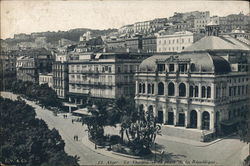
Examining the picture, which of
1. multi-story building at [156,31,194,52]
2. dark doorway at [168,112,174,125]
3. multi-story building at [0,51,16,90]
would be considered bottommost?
dark doorway at [168,112,174,125]

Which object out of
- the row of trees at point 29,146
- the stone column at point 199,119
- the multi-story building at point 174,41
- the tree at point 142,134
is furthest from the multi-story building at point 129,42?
the row of trees at point 29,146

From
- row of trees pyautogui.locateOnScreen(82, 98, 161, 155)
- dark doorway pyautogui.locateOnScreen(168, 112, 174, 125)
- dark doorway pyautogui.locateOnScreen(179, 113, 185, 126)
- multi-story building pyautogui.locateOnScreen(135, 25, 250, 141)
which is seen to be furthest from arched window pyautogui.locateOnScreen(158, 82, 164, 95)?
row of trees pyautogui.locateOnScreen(82, 98, 161, 155)

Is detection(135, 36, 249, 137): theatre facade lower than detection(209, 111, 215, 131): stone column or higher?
higher

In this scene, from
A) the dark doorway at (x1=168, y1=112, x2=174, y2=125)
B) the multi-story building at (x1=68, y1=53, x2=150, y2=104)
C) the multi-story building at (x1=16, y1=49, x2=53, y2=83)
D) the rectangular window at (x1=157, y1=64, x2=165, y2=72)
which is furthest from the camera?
the multi-story building at (x1=16, y1=49, x2=53, y2=83)

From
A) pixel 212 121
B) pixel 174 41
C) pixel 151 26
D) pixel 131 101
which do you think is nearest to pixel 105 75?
pixel 131 101

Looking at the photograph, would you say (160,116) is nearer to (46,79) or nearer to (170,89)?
(170,89)

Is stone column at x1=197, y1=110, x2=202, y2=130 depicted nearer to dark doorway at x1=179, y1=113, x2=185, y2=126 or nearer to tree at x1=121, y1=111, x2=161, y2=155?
dark doorway at x1=179, y1=113, x2=185, y2=126

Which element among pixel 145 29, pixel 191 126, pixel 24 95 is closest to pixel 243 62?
pixel 191 126
